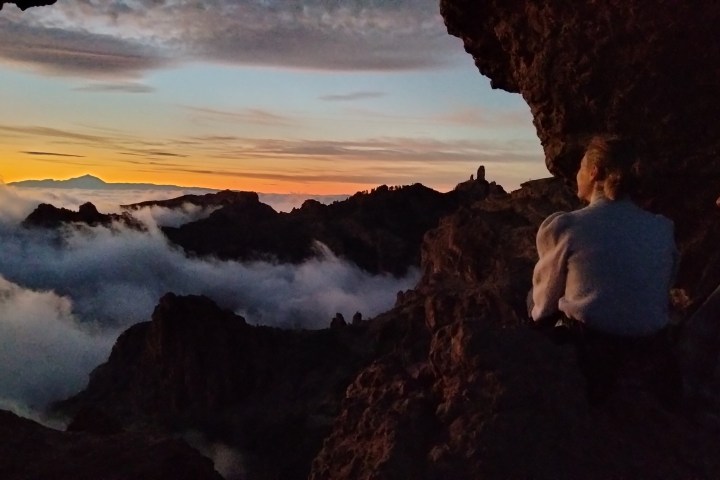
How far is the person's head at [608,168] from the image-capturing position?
5648 millimetres

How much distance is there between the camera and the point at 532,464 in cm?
516

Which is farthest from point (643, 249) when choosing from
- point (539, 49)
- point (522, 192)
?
point (522, 192)

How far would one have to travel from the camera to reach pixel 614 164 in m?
5.69

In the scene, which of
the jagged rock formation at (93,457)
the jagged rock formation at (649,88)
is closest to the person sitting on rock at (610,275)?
the jagged rock formation at (93,457)

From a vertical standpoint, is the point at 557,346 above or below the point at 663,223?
below

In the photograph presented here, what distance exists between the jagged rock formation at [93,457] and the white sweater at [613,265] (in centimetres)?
521

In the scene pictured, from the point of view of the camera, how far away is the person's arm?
555 centimetres

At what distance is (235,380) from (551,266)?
9020 centimetres

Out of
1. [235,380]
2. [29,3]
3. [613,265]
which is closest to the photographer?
[613,265]

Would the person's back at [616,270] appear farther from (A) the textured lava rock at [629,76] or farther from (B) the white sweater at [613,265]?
(A) the textured lava rock at [629,76]

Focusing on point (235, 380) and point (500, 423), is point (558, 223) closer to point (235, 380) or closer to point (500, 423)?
point (500, 423)

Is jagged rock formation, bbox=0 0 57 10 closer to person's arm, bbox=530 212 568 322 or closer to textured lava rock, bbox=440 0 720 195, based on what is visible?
person's arm, bbox=530 212 568 322

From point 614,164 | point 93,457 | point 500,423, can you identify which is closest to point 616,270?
point 614,164

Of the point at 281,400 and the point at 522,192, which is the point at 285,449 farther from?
the point at 522,192
